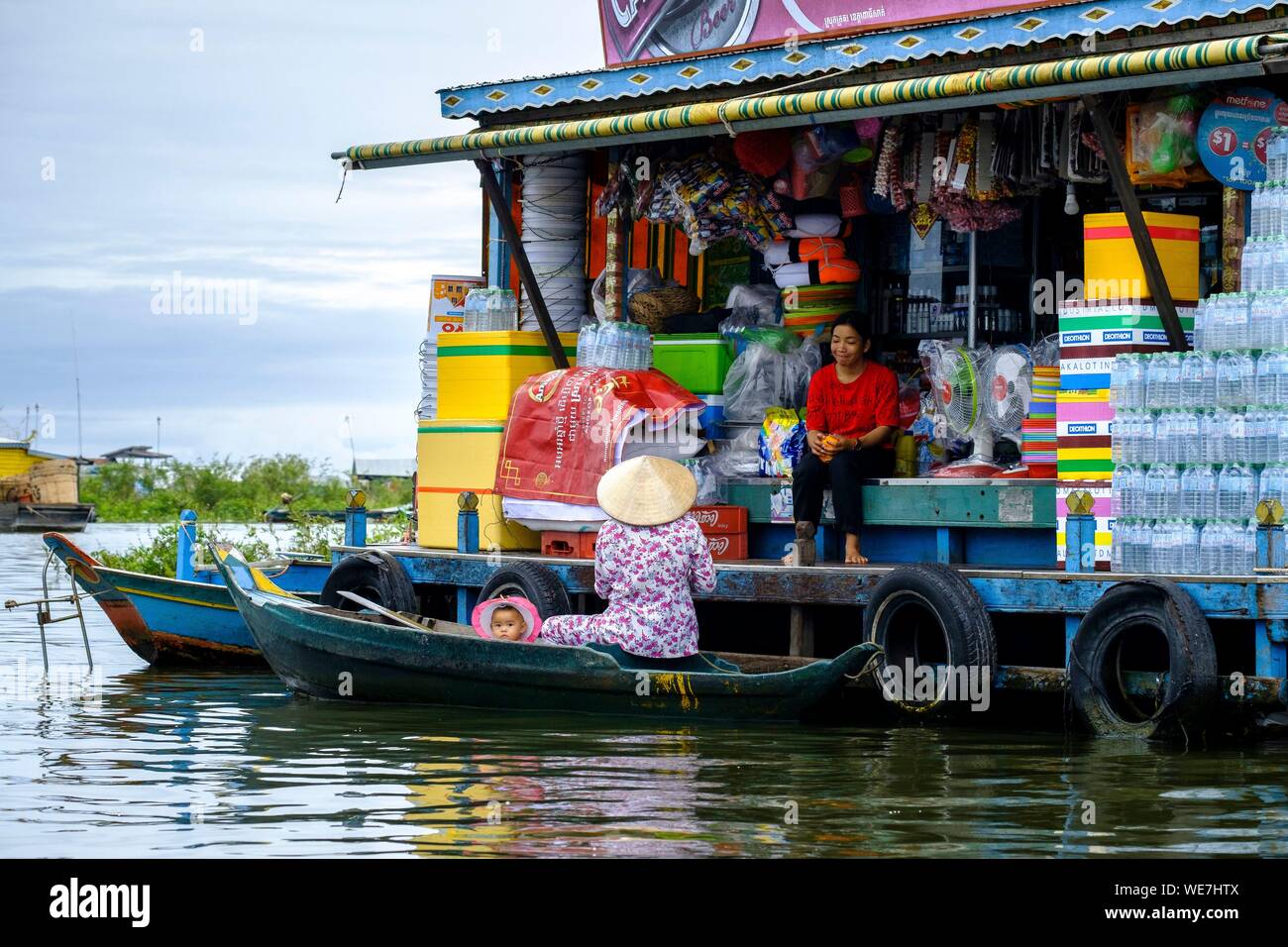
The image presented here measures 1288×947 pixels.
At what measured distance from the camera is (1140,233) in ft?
30.8

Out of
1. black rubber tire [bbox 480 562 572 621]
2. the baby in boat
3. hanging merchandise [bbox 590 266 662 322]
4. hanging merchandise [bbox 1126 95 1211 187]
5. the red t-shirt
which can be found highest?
hanging merchandise [bbox 1126 95 1211 187]

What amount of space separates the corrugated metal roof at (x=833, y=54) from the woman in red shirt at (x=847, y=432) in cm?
158

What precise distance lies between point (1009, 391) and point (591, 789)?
4.16 meters

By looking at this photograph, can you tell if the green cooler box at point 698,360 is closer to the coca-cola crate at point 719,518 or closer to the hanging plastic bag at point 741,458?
the hanging plastic bag at point 741,458

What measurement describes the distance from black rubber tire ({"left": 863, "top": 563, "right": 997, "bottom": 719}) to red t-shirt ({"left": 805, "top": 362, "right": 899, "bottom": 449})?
4.50 feet

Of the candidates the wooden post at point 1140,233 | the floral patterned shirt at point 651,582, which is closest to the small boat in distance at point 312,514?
the floral patterned shirt at point 651,582

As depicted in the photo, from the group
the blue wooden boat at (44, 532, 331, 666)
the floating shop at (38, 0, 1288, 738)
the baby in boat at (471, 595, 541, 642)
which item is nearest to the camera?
the floating shop at (38, 0, 1288, 738)

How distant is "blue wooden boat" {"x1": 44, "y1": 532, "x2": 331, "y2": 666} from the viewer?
1360 centimetres

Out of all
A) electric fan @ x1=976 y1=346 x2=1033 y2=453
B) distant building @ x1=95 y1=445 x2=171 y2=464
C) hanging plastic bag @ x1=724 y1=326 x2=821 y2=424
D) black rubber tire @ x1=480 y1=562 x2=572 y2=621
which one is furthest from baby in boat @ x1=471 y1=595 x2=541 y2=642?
distant building @ x1=95 y1=445 x2=171 y2=464

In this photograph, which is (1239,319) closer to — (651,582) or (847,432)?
(847,432)

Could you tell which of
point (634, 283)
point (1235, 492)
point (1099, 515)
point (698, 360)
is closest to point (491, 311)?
point (634, 283)

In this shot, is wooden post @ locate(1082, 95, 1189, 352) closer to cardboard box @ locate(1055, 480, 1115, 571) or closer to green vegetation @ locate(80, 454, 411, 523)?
cardboard box @ locate(1055, 480, 1115, 571)

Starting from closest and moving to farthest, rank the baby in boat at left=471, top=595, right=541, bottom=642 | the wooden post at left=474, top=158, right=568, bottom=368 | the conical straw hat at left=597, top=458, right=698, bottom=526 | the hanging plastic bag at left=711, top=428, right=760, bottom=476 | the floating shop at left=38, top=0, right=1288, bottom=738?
1. the floating shop at left=38, top=0, right=1288, bottom=738
2. the conical straw hat at left=597, top=458, right=698, bottom=526
3. the baby in boat at left=471, top=595, right=541, bottom=642
4. the hanging plastic bag at left=711, top=428, right=760, bottom=476
5. the wooden post at left=474, top=158, right=568, bottom=368

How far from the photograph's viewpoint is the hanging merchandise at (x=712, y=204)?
12.1 m
